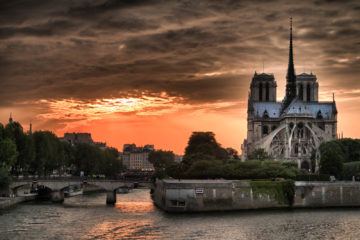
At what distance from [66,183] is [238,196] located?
27.8m

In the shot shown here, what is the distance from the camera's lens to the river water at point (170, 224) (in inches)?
1930

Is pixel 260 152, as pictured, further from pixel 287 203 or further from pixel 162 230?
pixel 162 230

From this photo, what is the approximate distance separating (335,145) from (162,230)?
67.2 m

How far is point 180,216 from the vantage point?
61.9 m

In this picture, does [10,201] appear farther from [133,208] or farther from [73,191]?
[73,191]

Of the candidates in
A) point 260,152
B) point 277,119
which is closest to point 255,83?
point 277,119

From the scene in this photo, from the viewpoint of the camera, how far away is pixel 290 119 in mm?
142000

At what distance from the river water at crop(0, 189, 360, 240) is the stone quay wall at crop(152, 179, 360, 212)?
2382mm

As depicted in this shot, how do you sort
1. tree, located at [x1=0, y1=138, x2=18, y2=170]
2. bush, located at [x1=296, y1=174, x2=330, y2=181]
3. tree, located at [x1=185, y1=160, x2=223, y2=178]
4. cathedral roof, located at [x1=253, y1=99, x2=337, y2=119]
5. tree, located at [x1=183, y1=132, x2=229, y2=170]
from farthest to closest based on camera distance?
cathedral roof, located at [x1=253, y1=99, x2=337, y2=119], tree, located at [x1=183, y1=132, x2=229, y2=170], tree, located at [x1=185, y1=160, x2=223, y2=178], tree, located at [x1=0, y1=138, x2=18, y2=170], bush, located at [x1=296, y1=174, x2=330, y2=181]

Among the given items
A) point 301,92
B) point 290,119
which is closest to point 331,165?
point 290,119

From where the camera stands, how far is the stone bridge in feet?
267

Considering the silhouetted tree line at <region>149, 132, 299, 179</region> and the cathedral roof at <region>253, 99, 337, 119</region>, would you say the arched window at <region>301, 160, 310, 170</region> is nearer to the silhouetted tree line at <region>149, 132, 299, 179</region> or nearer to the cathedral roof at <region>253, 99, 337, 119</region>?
the cathedral roof at <region>253, 99, 337, 119</region>

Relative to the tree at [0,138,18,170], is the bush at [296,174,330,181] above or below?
below

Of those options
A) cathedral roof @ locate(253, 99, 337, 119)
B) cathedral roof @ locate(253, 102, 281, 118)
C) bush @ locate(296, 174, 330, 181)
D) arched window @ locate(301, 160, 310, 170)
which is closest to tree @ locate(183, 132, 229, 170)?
bush @ locate(296, 174, 330, 181)
